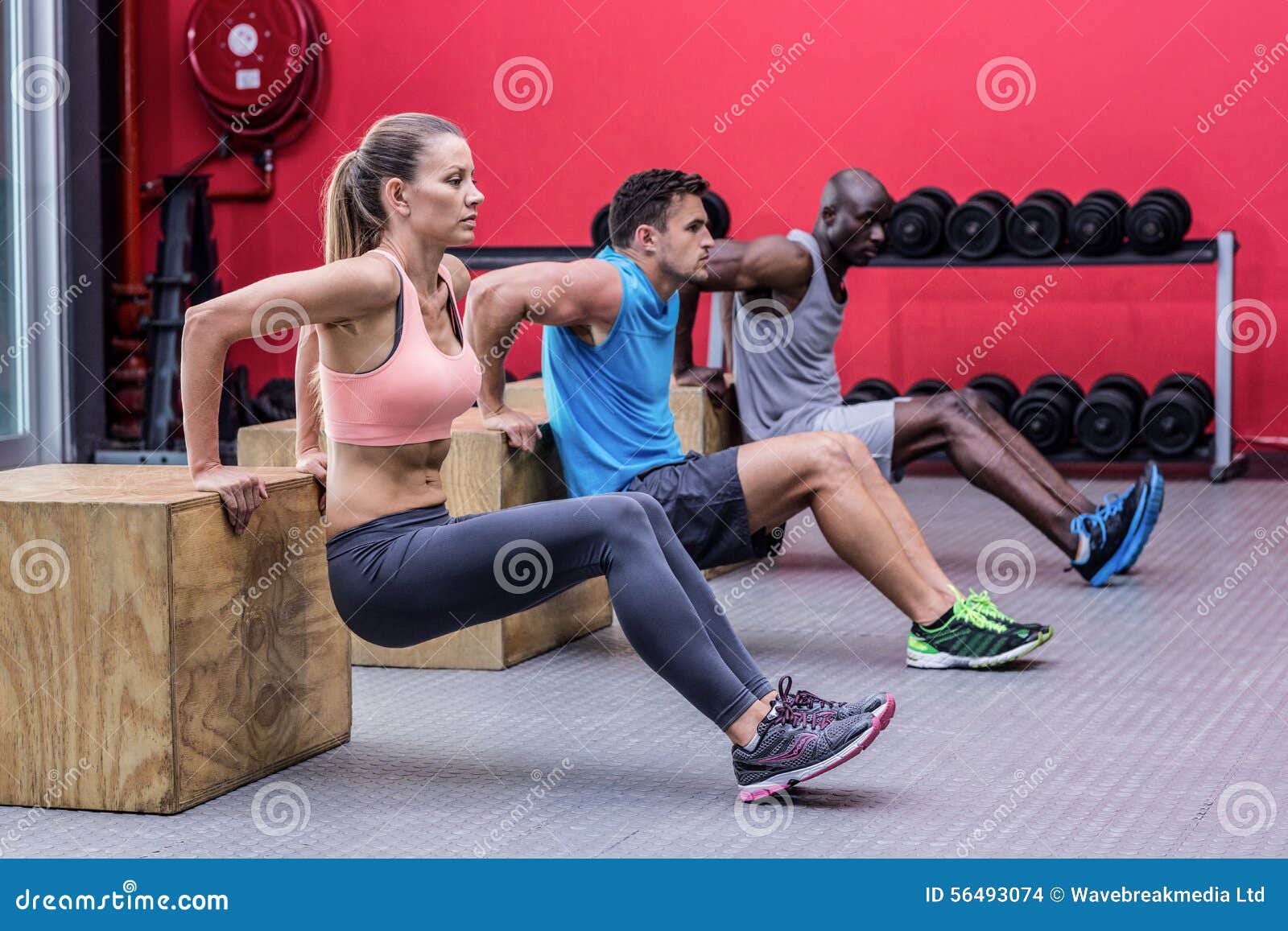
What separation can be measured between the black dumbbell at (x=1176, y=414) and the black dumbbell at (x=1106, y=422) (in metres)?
0.06

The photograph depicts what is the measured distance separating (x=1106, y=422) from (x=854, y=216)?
2.10 meters

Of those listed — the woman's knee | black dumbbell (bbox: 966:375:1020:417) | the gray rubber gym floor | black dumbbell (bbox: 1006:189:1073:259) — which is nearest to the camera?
the gray rubber gym floor

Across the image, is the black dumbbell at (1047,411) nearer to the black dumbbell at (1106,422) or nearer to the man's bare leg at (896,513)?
the black dumbbell at (1106,422)

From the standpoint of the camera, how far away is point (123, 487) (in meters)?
2.18

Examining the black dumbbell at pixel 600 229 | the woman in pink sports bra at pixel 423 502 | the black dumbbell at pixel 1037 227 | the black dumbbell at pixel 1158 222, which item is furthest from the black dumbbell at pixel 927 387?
the woman in pink sports bra at pixel 423 502

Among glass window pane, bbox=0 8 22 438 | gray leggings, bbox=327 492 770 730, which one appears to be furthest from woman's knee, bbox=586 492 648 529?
glass window pane, bbox=0 8 22 438

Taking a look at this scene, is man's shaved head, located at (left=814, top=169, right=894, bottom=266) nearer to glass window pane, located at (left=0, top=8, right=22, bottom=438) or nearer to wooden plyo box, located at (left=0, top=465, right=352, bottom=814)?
wooden plyo box, located at (left=0, top=465, right=352, bottom=814)

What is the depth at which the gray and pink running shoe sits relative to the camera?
6.84ft

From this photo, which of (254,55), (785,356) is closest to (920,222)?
(785,356)

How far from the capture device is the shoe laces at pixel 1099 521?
12.0 feet

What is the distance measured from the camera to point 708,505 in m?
2.89

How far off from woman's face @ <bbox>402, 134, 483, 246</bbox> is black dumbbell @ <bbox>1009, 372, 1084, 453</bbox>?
12.2 ft

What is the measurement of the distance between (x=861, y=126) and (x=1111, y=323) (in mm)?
1258

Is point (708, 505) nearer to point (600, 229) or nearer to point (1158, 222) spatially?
point (600, 229)
